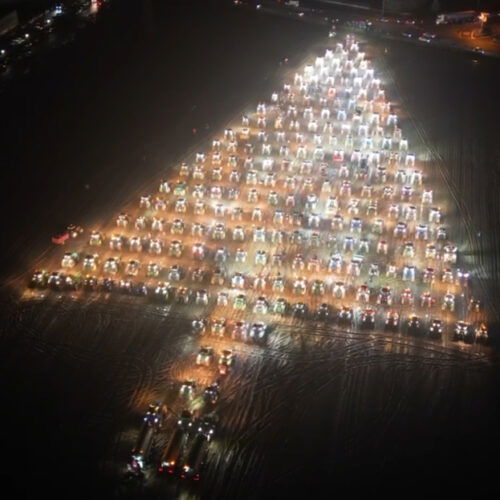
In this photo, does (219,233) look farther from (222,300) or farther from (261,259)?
(222,300)

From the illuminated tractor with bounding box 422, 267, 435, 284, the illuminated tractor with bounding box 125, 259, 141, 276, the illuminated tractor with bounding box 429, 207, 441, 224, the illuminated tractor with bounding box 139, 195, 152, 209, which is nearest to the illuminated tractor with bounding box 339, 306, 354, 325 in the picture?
the illuminated tractor with bounding box 422, 267, 435, 284

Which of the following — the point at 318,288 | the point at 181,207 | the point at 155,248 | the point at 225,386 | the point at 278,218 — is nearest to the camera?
the point at 225,386

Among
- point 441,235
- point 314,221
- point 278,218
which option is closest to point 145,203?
point 278,218

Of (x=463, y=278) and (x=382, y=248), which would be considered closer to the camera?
(x=463, y=278)

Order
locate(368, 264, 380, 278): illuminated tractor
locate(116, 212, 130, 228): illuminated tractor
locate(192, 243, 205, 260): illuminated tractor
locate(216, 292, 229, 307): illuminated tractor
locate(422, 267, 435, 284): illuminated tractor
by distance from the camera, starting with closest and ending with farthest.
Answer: locate(216, 292, 229, 307): illuminated tractor, locate(422, 267, 435, 284): illuminated tractor, locate(368, 264, 380, 278): illuminated tractor, locate(192, 243, 205, 260): illuminated tractor, locate(116, 212, 130, 228): illuminated tractor

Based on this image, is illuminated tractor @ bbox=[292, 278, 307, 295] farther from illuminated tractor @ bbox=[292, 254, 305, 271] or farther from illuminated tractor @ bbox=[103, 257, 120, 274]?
illuminated tractor @ bbox=[103, 257, 120, 274]

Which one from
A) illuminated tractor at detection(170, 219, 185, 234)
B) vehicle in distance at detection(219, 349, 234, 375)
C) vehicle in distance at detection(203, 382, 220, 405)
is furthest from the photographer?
illuminated tractor at detection(170, 219, 185, 234)

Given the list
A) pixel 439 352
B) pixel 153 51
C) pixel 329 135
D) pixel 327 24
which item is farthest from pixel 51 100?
pixel 439 352

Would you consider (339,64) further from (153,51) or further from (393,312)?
(393,312)

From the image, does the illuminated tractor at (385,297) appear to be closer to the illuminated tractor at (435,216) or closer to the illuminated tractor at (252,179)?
the illuminated tractor at (435,216)

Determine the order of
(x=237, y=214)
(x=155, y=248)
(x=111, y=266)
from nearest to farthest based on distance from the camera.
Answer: (x=111, y=266) → (x=155, y=248) → (x=237, y=214)

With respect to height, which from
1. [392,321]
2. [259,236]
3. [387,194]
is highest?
[387,194]
